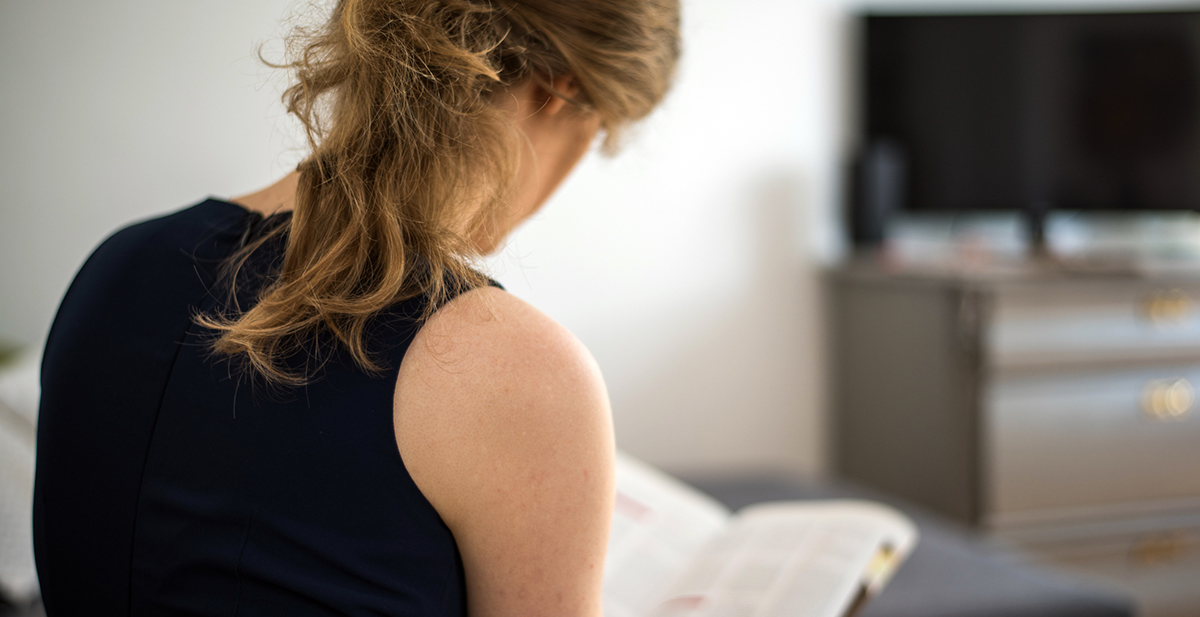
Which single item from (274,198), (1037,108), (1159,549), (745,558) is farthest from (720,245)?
(274,198)

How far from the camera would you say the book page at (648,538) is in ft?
3.33

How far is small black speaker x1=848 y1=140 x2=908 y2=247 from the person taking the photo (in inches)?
86.7

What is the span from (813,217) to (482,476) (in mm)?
2078

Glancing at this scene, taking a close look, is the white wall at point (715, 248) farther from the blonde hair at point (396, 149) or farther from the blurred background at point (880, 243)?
the blonde hair at point (396, 149)

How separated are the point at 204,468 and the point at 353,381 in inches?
4.1

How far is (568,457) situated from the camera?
1.48 ft


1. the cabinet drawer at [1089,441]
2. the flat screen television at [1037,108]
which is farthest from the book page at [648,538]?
the flat screen television at [1037,108]

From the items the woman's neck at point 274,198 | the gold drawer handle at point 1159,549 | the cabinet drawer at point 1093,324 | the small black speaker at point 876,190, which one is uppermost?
the woman's neck at point 274,198

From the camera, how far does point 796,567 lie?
885 mm

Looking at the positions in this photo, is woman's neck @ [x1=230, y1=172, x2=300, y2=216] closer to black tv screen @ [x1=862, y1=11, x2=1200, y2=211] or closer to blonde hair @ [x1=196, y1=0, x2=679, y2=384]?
blonde hair @ [x1=196, y1=0, x2=679, y2=384]

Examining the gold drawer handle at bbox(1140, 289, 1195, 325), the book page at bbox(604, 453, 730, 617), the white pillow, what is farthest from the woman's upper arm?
Answer: the gold drawer handle at bbox(1140, 289, 1195, 325)

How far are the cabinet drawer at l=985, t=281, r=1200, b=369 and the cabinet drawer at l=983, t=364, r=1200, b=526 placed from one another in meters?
0.05

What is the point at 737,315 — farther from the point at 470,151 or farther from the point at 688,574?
the point at 470,151

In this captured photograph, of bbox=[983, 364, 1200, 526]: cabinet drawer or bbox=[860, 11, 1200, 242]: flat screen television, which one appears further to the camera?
bbox=[860, 11, 1200, 242]: flat screen television
